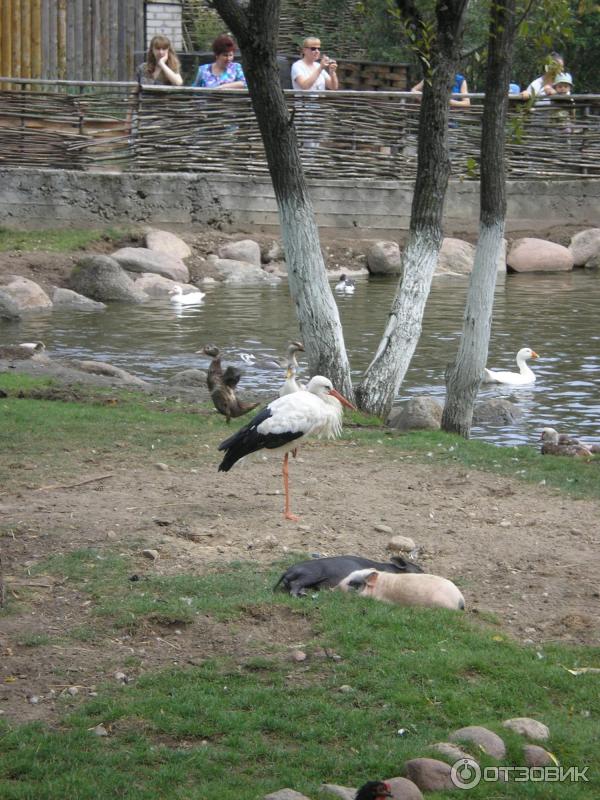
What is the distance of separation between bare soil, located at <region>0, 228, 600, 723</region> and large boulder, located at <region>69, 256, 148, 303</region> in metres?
9.36

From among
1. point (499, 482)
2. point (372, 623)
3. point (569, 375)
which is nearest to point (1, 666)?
point (372, 623)

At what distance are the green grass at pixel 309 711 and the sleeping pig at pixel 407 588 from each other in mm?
119

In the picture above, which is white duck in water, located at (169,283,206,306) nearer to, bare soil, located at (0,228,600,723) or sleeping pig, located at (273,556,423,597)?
bare soil, located at (0,228,600,723)

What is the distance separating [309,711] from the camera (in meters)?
4.75

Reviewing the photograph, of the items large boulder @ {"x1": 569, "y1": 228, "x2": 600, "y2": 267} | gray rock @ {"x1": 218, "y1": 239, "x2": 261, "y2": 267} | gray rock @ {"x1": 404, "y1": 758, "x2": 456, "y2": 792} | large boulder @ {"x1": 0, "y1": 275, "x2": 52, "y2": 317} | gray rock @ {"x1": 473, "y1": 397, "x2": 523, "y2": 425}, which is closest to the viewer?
gray rock @ {"x1": 404, "y1": 758, "x2": 456, "y2": 792}

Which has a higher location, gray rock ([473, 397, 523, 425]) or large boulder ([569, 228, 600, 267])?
large boulder ([569, 228, 600, 267])

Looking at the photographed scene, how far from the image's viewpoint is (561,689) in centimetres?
507

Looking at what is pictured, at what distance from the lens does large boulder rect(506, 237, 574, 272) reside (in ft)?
73.6

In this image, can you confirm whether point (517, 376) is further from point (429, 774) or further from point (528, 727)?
point (429, 774)

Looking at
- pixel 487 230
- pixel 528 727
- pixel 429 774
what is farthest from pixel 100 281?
pixel 429 774

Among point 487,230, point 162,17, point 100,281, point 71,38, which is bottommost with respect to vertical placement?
point 100,281

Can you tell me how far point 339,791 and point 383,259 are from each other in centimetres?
1809

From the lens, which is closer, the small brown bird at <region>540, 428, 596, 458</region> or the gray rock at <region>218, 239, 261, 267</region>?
the small brown bird at <region>540, 428, 596, 458</region>

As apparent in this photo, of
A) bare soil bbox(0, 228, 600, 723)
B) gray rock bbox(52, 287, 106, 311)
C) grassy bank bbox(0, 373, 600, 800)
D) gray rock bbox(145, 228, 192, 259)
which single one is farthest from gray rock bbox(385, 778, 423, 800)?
gray rock bbox(145, 228, 192, 259)
